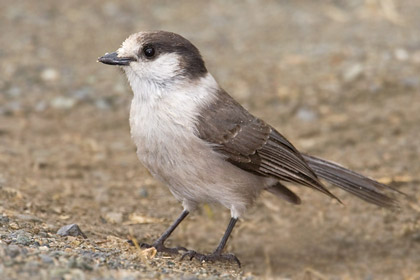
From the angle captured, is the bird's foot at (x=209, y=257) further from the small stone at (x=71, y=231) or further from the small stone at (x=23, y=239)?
the small stone at (x=23, y=239)

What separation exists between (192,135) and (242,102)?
4.33 m

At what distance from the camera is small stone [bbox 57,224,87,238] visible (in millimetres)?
5332

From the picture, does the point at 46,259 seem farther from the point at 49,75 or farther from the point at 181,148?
the point at 49,75

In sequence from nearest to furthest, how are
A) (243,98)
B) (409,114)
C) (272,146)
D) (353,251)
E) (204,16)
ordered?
(272,146) → (353,251) → (409,114) → (243,98) → (204,16)

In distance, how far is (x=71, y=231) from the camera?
211 inches

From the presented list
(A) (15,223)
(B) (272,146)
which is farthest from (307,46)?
(A) (15,223)

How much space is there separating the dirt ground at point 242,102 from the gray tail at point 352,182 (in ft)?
2.22

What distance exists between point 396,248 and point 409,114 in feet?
8.96

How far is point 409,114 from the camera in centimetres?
880

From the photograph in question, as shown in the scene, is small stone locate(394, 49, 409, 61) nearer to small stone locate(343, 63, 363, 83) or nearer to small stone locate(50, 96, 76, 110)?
small stone locate(343, 63, 363, 83)

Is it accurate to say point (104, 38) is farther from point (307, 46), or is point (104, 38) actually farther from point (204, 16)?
point (307, 46)

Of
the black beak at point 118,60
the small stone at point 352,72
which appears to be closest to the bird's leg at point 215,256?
the black beak at point 118,60

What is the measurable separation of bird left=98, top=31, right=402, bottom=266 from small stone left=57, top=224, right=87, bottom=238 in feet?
1.81

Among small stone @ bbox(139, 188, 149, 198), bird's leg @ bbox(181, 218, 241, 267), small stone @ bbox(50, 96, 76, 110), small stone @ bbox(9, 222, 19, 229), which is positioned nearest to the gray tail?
bird's leg @ bbox(181, 218, 241, 267)
